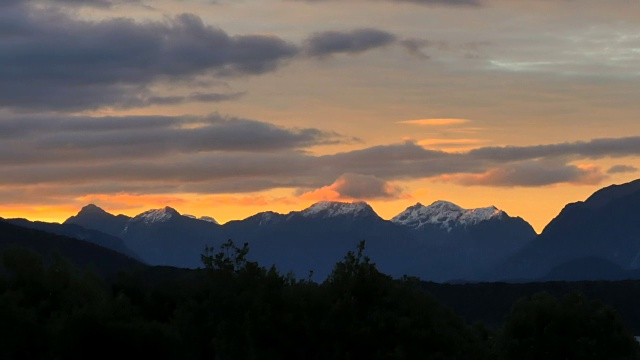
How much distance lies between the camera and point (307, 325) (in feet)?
289

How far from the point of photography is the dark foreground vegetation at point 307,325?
84.6 metres

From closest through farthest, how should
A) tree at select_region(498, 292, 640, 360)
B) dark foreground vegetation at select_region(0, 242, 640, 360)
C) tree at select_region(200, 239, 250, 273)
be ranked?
dark foreground vegetation at select_region(0, 242, 640, 360) < tree at select_region(498, 292, 640, 360) < tree at select_region(200, 239, 250, 273)

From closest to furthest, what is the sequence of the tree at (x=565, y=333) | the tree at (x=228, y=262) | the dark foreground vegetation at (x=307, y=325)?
the dark foreground vegetation at (x=307, y=325), the tree at (x=565, y=333), the tree at (x=228, y=262)

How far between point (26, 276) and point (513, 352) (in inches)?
1899

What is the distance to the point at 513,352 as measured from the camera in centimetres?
8719

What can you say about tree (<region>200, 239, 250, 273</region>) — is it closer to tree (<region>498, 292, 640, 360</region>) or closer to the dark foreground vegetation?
the dark foreground vegetation

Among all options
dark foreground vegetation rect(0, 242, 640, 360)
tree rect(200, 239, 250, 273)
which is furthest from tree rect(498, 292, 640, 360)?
tree rect(200, 239, 250, 273)

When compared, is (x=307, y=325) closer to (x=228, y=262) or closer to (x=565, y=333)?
(x=228, y=262)

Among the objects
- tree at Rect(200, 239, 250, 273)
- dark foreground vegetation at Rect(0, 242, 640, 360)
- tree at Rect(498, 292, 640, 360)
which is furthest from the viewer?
tree at Rect(200, 239, 250, 273)

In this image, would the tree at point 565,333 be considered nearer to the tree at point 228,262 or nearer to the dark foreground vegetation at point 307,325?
the dark foreground vegetation at point 307,325

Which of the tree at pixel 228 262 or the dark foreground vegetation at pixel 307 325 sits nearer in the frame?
the dark foreground vegetation at pixel 307 325

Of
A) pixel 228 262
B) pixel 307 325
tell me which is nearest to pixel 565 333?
pixel 307 325

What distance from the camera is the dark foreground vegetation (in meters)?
84.6

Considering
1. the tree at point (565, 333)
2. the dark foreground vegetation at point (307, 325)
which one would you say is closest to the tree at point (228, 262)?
the dark foreground vegetation at point (307, 325)
